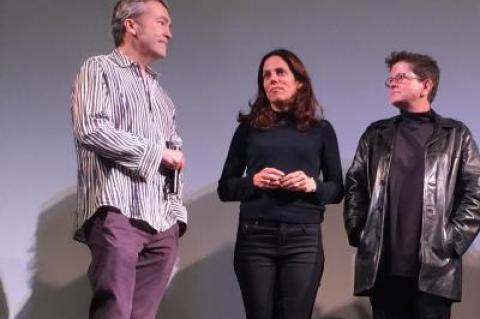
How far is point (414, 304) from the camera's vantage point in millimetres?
2271

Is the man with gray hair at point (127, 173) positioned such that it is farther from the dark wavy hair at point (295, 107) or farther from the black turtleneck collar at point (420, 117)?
the black turtleneck collar at point (420, 117)

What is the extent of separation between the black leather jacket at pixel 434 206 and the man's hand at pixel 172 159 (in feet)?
2.49

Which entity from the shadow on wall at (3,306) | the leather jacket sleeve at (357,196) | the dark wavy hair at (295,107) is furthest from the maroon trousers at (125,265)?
the shadow on wall at (3,306)

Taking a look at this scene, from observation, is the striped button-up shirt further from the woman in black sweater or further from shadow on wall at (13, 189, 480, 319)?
shadow on wall at (13, 189, 480, 319)

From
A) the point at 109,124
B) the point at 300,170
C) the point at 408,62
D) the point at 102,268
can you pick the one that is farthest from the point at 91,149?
the point at 408,62

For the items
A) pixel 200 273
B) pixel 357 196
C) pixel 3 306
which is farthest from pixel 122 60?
pixel 3 306

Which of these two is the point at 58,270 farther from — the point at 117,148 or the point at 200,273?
the point at 117,148

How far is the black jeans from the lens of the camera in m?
2.15

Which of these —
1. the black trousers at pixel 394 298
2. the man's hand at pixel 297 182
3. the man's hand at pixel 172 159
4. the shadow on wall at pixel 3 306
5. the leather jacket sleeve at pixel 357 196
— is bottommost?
the shadow on wall at pixel 3 306

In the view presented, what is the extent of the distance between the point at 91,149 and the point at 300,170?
75cm

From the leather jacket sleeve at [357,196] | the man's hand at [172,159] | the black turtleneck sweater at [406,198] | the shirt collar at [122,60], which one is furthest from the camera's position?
the leather jacket sleeve at [357,196]

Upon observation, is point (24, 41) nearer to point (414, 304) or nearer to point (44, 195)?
point (44, 195)

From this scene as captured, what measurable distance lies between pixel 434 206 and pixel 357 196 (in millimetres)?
286

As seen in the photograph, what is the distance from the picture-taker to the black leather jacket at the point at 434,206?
7.33 feet
